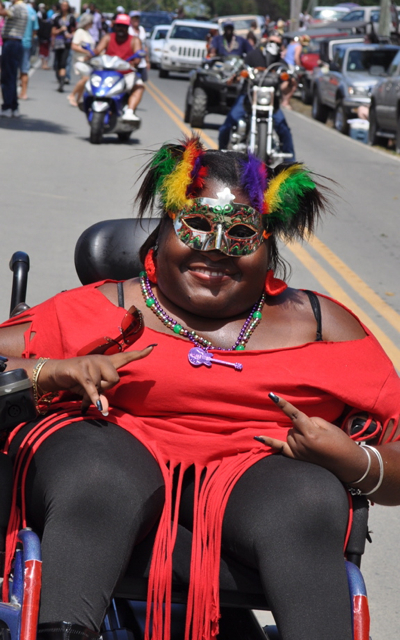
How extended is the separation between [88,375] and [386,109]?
16247 mm

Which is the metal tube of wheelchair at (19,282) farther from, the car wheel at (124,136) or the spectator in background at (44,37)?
the spectator in background at (44,37)

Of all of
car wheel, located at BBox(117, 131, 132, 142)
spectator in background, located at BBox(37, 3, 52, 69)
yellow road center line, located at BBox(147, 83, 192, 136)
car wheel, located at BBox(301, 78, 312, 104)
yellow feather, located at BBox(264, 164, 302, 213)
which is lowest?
car wheel, located at BBox(117, 131, 132, 142)

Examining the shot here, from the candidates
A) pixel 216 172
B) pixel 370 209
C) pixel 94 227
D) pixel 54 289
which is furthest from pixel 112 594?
pixel 370 209

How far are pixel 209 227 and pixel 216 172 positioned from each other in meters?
0.17

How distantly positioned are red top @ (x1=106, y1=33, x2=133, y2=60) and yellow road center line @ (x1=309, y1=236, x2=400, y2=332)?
7040 millimetres

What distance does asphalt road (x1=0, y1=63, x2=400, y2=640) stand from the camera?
13.3ft

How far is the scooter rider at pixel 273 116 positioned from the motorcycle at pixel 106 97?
1.64 m

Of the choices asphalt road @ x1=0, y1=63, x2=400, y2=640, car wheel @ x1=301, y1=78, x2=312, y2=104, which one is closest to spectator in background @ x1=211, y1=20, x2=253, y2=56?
asphalt road @ x1=0, y1=63, x2=400, y2=640

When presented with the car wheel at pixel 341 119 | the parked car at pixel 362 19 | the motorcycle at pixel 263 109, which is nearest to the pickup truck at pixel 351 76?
the car wheel at pixel 341 119

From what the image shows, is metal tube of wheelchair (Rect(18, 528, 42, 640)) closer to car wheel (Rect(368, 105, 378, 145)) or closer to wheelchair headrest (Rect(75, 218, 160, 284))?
wheelchair headrest (Rect(75, 218, 160, 284))

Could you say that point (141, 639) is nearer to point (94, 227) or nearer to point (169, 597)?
point (169, 597)

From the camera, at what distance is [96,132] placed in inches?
568

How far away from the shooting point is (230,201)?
257 cm

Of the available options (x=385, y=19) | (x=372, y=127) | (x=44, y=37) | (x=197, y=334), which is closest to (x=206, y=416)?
(x=197, y=334)
